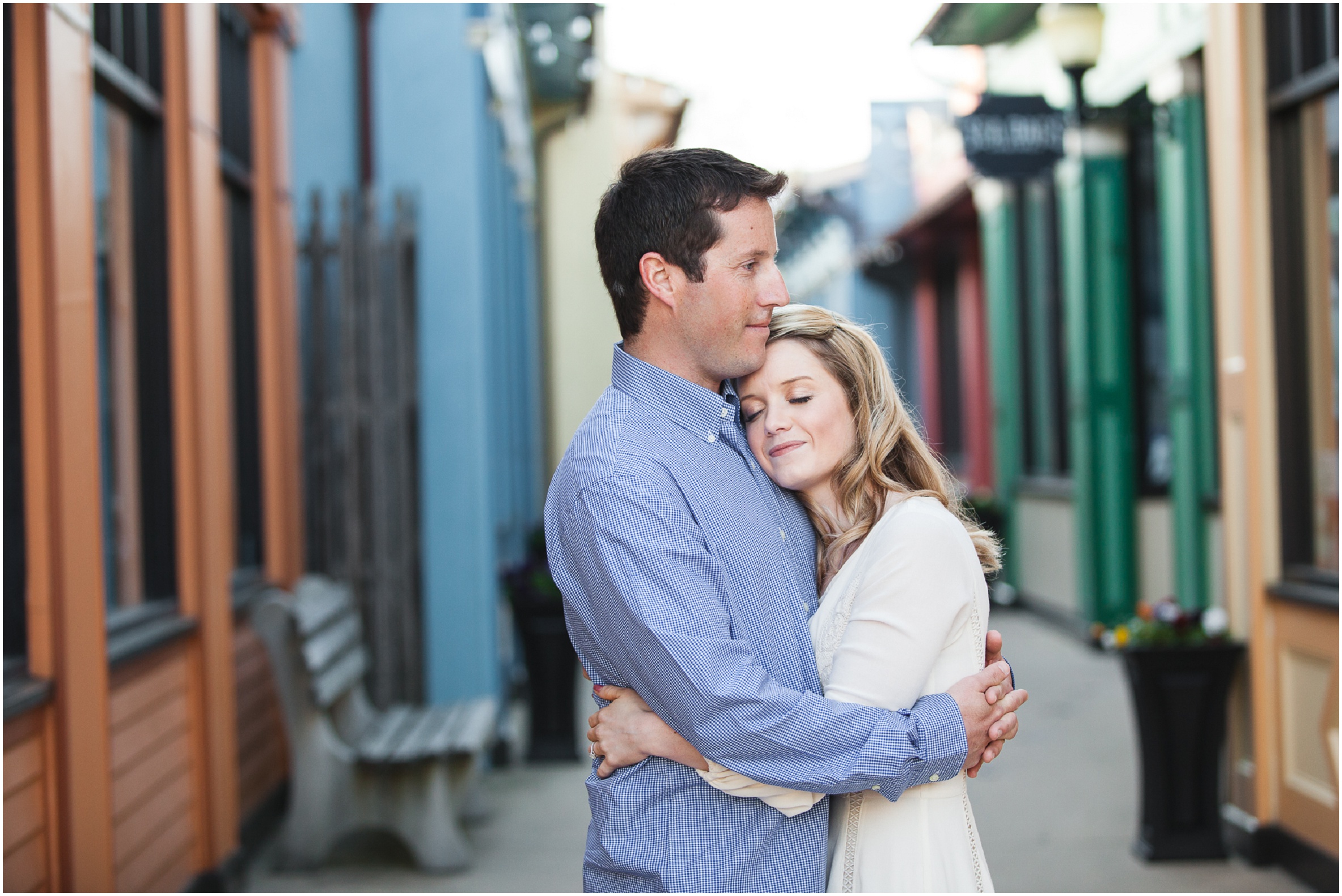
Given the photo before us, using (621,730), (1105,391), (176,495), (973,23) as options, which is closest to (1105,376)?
(1105,391)

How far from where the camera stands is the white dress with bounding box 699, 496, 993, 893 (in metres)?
1.74

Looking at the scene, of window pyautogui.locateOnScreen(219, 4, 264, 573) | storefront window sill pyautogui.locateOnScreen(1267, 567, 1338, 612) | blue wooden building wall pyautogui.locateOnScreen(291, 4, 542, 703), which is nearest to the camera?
storefront window sill pyautogui.locateOnScreen(1267, 567, 1338, 612)

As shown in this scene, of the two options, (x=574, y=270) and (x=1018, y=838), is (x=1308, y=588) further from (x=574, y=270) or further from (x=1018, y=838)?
(x=574, y=270)

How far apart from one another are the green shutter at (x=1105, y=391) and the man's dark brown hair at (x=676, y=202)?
300 inches

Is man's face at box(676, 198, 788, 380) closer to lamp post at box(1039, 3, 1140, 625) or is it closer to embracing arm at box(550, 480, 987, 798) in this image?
embracing arm at box(550, 480, 987, 798)

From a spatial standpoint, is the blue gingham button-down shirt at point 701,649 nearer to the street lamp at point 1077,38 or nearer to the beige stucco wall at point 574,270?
the street lamp at point 1077,38

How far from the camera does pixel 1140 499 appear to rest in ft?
29.3

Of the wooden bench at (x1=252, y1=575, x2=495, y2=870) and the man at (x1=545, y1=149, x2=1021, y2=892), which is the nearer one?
the man at (x1=545, y1=149, x2=1021, y2=892)

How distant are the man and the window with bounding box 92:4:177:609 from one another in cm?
288

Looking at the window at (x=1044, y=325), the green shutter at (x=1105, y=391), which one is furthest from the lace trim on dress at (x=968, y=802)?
the window at (x=1044, y=325)

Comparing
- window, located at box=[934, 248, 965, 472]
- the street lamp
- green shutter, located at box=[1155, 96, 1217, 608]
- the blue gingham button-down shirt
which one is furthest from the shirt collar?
window, located at box=[934, 248, 965, 472]

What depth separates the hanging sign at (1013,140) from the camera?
24.7ft

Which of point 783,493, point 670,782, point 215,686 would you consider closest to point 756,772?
point 670,782

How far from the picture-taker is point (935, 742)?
5.61 ft
